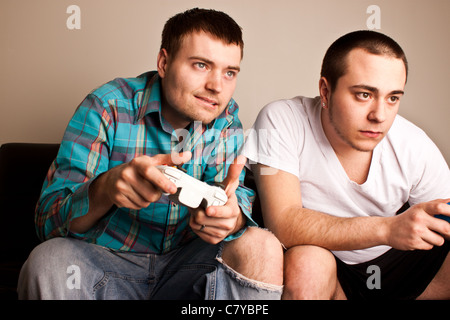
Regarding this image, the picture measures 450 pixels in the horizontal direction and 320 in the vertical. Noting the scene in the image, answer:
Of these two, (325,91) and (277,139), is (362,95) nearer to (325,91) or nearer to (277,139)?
(325,91)

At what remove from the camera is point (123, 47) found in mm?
1977

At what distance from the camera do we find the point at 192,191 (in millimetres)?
894

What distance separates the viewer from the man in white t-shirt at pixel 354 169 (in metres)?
1.28

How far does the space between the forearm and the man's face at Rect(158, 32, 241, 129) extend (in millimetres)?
380

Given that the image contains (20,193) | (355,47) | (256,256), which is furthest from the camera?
(20,193)

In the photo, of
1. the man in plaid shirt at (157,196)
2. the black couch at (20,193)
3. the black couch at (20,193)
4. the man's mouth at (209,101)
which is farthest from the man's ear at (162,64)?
the black couch at (20,193)

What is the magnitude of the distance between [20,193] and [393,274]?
4.57 ft

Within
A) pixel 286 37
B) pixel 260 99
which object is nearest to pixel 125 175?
pixel 260 99

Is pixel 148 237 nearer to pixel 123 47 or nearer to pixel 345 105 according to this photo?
pixel 345 105

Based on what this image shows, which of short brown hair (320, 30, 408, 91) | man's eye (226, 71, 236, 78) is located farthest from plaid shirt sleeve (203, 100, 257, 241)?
short brown hair (320, 30, 408, 91)

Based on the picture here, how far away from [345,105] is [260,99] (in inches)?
26.6

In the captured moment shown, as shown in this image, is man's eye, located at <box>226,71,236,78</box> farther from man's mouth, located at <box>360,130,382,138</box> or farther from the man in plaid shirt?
man's mouth, located at <box>360,130,382,138</box>

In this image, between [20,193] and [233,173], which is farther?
[20,193]

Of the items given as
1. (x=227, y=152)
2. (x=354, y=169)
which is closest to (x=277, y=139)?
(x=227, y=152)
